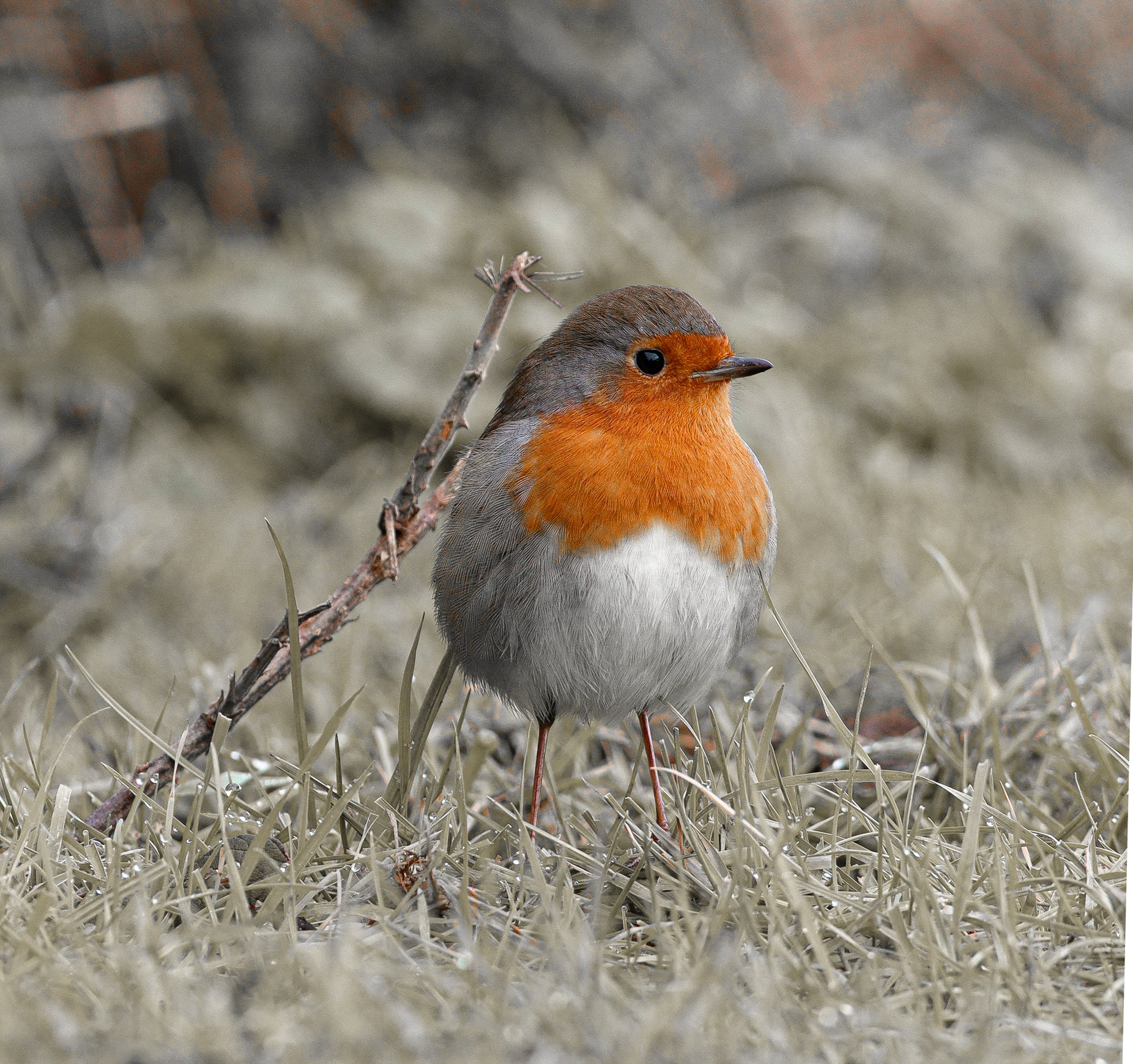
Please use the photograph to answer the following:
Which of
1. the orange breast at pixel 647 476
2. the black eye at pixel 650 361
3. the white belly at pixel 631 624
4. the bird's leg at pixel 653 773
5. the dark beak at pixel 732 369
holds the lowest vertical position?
the bird's leg at pixel 653 773

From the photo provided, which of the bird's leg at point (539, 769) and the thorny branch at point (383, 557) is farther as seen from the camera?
the bird's leg at point (539, 769)

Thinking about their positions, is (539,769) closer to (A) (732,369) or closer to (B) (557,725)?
(B) (557,725)

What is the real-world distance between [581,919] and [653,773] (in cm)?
36

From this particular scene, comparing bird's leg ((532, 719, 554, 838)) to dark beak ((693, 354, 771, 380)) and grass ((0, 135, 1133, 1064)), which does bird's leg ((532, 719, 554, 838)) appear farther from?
dark beak ((693, 354, 771, 380))

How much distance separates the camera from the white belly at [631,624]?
1.68 meters

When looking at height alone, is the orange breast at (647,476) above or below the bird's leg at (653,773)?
above

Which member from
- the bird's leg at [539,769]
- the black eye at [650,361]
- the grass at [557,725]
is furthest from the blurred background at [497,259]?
the black eye at [650,361]

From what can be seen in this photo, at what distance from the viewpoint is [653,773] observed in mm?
1736

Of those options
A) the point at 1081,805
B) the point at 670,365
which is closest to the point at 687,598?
the point at 670,365

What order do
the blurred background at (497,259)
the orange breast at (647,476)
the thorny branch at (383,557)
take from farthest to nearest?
1. the blurred background at (497,259)
2. the orange breast at (647,476)
3. the thorny branch at (383,557)

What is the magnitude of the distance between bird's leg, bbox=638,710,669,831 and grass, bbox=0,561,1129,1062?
34mm

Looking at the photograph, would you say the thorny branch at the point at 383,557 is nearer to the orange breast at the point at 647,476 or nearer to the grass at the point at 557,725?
the grass at the point at 557,725

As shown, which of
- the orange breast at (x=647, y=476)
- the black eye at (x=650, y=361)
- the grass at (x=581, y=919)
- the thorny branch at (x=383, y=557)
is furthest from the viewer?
the black eye at (x=650, y=361)

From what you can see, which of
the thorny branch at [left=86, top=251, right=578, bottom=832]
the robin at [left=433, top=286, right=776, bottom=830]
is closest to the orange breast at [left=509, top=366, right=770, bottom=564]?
the robin at [left=433, top=286, right=776, bottom=830]
